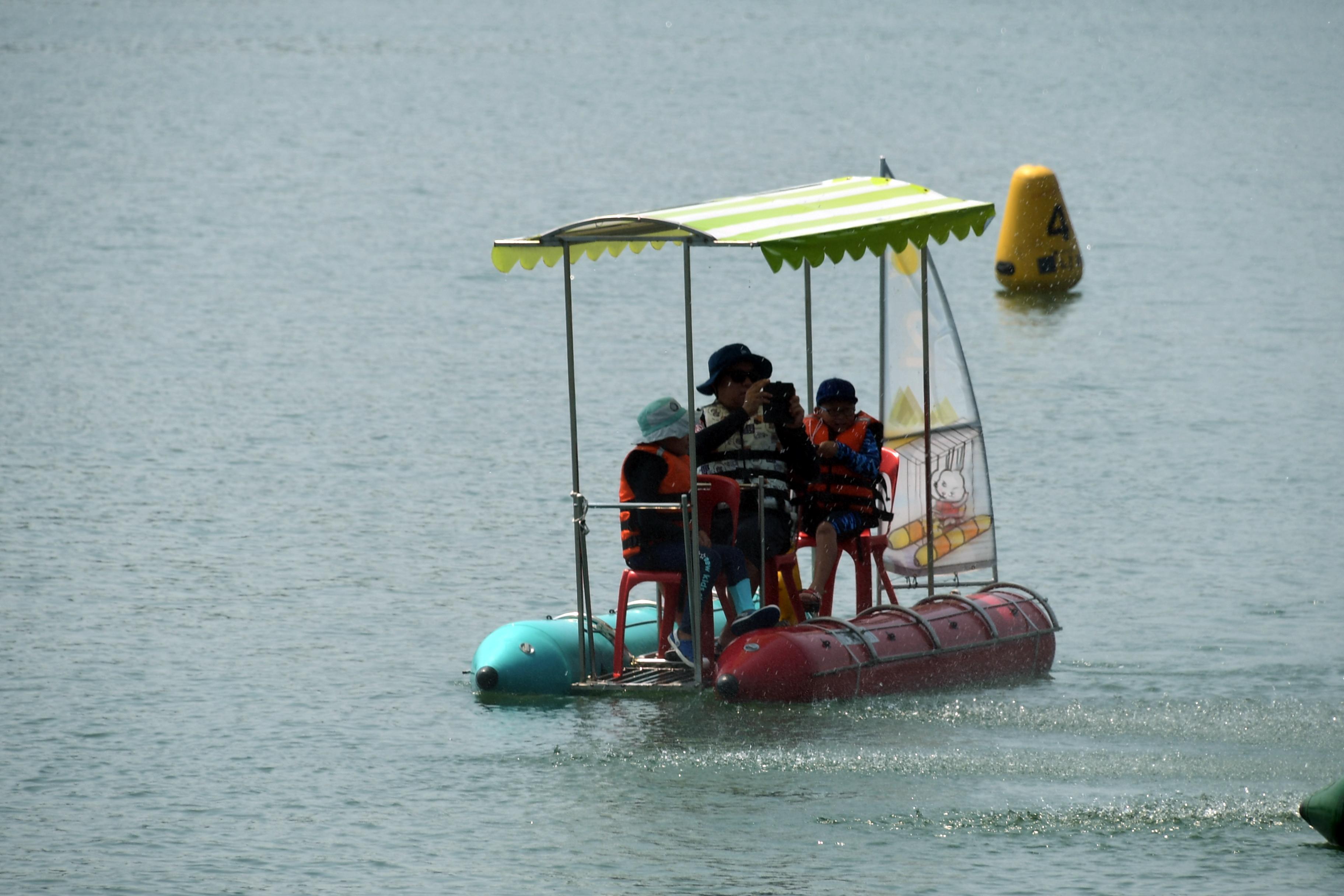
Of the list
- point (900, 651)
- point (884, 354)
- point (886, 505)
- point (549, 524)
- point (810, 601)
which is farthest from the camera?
point (549, 524)

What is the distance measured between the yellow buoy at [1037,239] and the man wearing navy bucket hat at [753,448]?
15117 millimetres

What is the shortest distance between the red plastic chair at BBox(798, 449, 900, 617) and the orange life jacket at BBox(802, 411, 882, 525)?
0.15 meters

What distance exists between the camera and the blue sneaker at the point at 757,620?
34.0ft

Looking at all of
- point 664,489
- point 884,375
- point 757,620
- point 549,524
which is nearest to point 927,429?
point 884,375

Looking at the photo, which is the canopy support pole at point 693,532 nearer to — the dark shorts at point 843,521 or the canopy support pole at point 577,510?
the canopy support pole at point 577,510

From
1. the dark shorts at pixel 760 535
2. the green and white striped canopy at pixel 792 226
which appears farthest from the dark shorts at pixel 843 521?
the green and white striped canopy at pixel 792 226

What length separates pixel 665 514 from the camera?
1043 cm

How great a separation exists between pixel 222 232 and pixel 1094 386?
16.9 metres

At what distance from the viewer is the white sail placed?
1163 centimetres

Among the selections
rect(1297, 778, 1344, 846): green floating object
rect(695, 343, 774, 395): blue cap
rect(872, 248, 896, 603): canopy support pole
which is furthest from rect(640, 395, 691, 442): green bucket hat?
rect(1297, 778, 1344, 846): green floating object

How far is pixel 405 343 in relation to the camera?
23.6 meters

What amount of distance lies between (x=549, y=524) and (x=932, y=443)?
180 inches

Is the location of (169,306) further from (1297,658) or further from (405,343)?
(1297,658)

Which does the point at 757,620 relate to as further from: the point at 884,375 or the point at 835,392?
the point at 884,375
